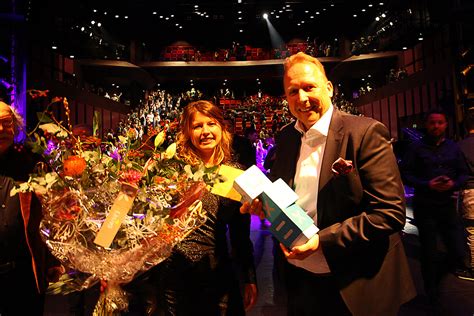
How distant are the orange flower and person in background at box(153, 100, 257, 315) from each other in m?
0.47

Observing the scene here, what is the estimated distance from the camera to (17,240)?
1.66 metres

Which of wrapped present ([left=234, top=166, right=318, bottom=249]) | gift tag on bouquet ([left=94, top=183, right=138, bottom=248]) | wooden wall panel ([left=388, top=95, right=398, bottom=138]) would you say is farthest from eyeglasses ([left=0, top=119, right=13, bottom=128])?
wooden wall panel ([left=388, top=95, right=398, bottom=138])

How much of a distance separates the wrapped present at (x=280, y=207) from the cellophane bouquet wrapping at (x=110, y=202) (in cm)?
12

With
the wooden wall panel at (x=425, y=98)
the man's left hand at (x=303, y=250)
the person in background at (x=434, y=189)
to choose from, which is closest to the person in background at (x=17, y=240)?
the man's left hand at (x=303, y=250)

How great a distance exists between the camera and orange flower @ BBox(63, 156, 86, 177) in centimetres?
101

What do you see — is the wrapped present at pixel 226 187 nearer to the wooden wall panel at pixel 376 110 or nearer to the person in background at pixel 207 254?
the person in background at pixel 207 254

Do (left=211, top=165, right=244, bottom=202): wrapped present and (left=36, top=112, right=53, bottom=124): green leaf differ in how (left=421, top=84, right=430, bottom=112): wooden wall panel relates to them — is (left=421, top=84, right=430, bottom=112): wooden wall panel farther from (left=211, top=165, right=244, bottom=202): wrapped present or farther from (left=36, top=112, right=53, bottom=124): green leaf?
(left=36, top=112, right=53, bottom=124): green leaf

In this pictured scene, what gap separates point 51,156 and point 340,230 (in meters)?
0.80

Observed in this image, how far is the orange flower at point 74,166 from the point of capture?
1008mm

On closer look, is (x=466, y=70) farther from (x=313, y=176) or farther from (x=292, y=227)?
(x=292, y=227)

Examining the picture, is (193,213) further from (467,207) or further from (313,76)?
(467,207)

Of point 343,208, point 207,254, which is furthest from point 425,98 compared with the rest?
point 343,208

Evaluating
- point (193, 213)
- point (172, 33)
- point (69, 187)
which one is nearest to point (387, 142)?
point (193, 213)

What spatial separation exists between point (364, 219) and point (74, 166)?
2.50ft
